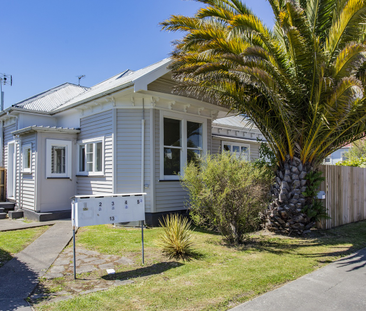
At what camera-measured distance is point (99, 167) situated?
10.5 m

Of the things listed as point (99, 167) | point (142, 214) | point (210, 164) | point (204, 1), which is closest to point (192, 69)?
point (204, 1)

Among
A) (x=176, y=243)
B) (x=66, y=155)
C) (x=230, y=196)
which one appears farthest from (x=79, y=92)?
(x=176, y=243)

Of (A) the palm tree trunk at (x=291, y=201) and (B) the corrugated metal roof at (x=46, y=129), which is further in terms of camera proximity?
(B) the corrugated metal roof at (x=46, y=129)

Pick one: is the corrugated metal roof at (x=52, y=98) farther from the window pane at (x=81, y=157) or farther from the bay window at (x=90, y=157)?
the bay window at (x=90, y=157)

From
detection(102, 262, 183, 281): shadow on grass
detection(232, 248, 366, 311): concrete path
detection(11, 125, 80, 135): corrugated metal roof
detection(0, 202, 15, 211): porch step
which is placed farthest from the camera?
detection(0, 202, 15, 211): porch step

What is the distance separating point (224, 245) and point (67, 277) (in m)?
3.63

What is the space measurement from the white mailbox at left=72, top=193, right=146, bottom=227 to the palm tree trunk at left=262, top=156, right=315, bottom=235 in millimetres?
4004

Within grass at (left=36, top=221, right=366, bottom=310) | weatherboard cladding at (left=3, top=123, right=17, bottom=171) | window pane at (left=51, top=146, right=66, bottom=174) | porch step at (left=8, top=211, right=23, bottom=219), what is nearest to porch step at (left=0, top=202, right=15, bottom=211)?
porch step at (left=8, top=211, right=23, bottom=219)

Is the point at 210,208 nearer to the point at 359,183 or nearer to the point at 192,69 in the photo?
the point at 192,69

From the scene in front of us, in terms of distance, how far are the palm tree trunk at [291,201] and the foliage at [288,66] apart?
12.9 inches

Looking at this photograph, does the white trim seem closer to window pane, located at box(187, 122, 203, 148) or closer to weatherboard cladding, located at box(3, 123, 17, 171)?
weatherboard cladding, located at box(3, 123, 17, 171)

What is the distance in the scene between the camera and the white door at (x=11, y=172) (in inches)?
523

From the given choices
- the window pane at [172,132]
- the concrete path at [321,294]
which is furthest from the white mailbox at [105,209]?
the window pane at [172,132]

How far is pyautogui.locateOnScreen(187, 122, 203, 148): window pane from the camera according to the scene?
35.9 feet
